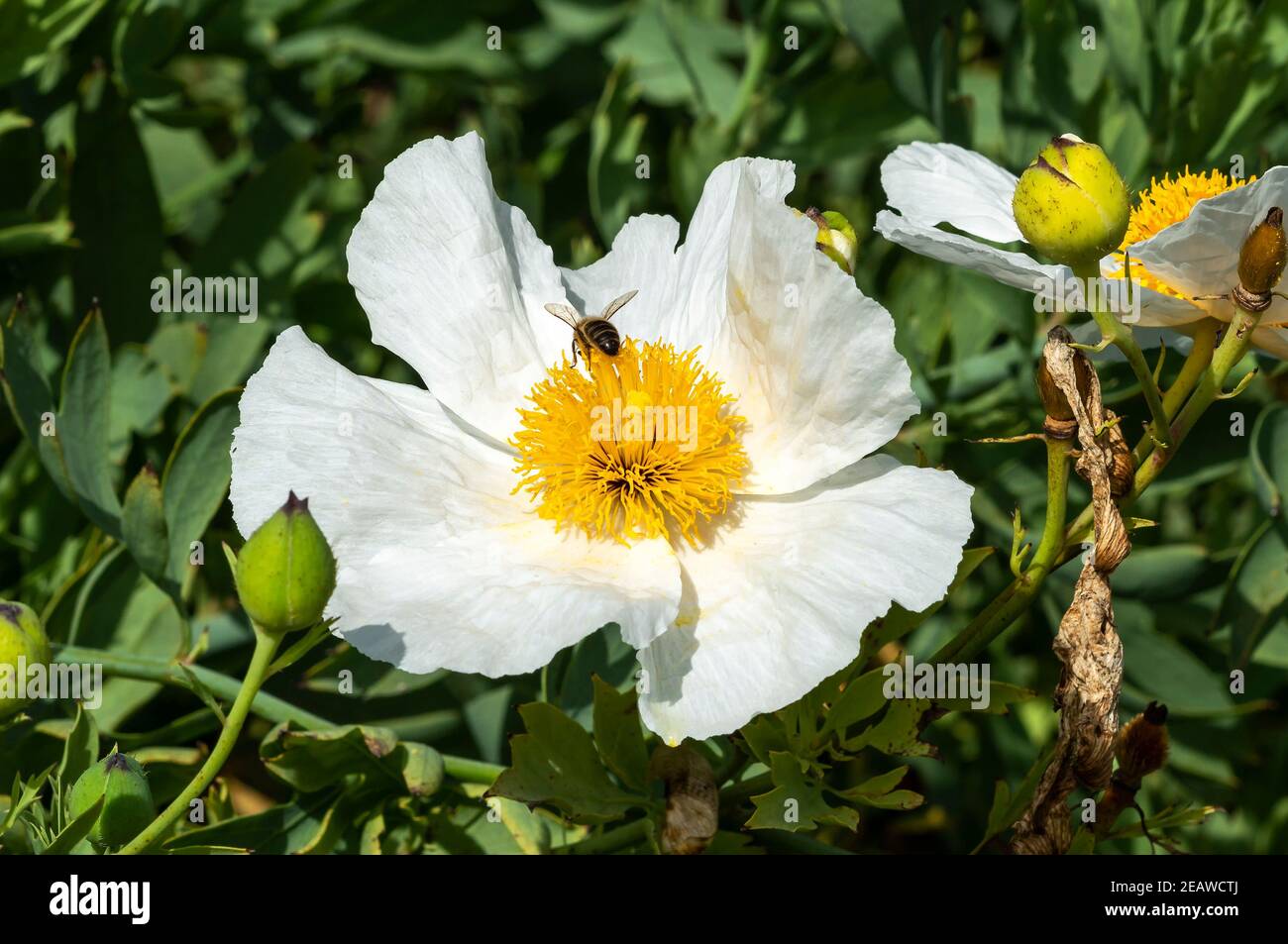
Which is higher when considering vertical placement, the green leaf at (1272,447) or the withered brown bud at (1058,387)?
the green leaf at (1272,447)

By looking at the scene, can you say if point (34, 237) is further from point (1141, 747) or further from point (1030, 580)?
point (1141, 747)

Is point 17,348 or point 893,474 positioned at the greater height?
point 17,348

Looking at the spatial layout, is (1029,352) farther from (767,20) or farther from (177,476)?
(177,476)

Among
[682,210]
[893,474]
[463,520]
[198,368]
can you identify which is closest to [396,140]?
[682,210]

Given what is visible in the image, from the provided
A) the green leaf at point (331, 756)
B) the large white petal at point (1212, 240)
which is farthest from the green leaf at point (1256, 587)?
the green leaf at point (331, 756)

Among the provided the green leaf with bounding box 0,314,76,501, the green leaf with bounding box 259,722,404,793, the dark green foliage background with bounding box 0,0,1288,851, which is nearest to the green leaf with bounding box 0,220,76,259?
the dark green foliage background with bounding box 0,0,1288,851

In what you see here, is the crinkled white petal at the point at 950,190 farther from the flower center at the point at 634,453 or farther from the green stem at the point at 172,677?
the green stem at the point at 172,677
